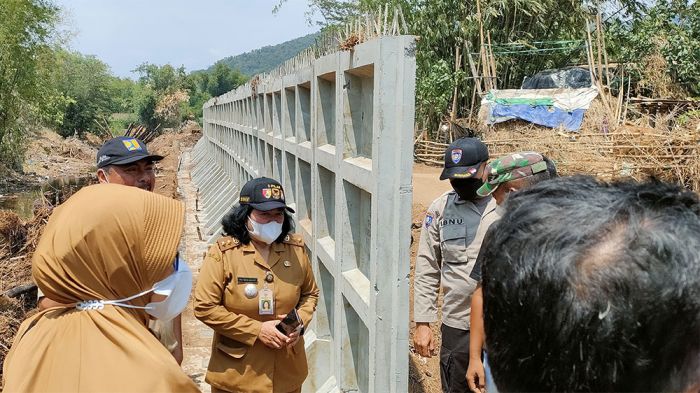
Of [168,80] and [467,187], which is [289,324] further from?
[168,80]

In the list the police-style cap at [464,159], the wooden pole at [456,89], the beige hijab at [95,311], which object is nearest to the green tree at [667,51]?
→ the wooden pole at [456,89]

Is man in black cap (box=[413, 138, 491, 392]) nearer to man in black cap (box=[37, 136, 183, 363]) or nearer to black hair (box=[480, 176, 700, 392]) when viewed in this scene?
man in black cap (box=[37, 136, 183, 363])

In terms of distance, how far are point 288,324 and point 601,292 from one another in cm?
264

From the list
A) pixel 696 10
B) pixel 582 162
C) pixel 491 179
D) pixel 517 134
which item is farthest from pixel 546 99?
pixel 491 179

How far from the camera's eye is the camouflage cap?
300cm

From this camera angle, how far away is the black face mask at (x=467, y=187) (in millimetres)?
3400

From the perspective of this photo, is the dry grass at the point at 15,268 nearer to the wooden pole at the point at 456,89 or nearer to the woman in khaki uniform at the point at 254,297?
the woman in khaki uniform at the point at 254,297

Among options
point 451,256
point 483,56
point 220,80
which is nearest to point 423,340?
point 451,256

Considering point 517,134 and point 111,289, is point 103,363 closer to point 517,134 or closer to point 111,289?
point 111,289

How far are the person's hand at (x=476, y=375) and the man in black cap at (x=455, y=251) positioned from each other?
0.29m

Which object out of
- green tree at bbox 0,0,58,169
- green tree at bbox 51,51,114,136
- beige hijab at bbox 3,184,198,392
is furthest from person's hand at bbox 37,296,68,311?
green tree at bbox 51,51,114,136

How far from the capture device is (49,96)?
94.3ft

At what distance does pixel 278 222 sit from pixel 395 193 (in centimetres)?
75

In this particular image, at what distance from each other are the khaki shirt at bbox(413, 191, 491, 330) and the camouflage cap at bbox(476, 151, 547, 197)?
0.34 meters
